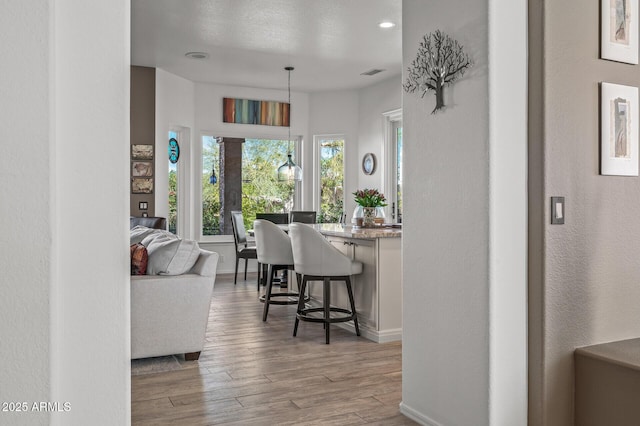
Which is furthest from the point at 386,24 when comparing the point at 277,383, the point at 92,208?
the point at 92,208

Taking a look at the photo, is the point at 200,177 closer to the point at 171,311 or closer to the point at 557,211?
the point at 171,311

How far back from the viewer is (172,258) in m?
3.83

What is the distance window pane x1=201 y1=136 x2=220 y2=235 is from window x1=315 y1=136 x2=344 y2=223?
1.62m

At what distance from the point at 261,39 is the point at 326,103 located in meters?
3.00

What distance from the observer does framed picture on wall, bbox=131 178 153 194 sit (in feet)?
23.5

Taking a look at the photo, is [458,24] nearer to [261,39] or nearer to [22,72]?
[22,72]

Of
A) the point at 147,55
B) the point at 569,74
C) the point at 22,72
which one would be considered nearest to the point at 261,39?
the point at 147,55

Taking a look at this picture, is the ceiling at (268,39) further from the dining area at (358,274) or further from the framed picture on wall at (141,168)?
the dining area at (358,274)

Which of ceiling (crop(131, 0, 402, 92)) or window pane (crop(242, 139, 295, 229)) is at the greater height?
ceiling (crop(131, 0, 402, 92))

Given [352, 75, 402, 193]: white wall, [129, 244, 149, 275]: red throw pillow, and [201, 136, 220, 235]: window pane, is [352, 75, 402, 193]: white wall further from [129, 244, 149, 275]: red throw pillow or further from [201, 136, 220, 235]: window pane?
[129, 244, 149, 275]: red throw pillow

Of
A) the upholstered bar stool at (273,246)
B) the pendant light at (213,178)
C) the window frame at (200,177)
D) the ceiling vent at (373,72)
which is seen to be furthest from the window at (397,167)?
the upholstered bar stool at (273,246)

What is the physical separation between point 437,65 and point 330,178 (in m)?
6.32

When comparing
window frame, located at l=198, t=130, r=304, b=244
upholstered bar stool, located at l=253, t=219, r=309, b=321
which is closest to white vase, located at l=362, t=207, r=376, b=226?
upholstered bar stool, located at l=253, t=219, r=309, b=321

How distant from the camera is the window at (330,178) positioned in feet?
29.1
